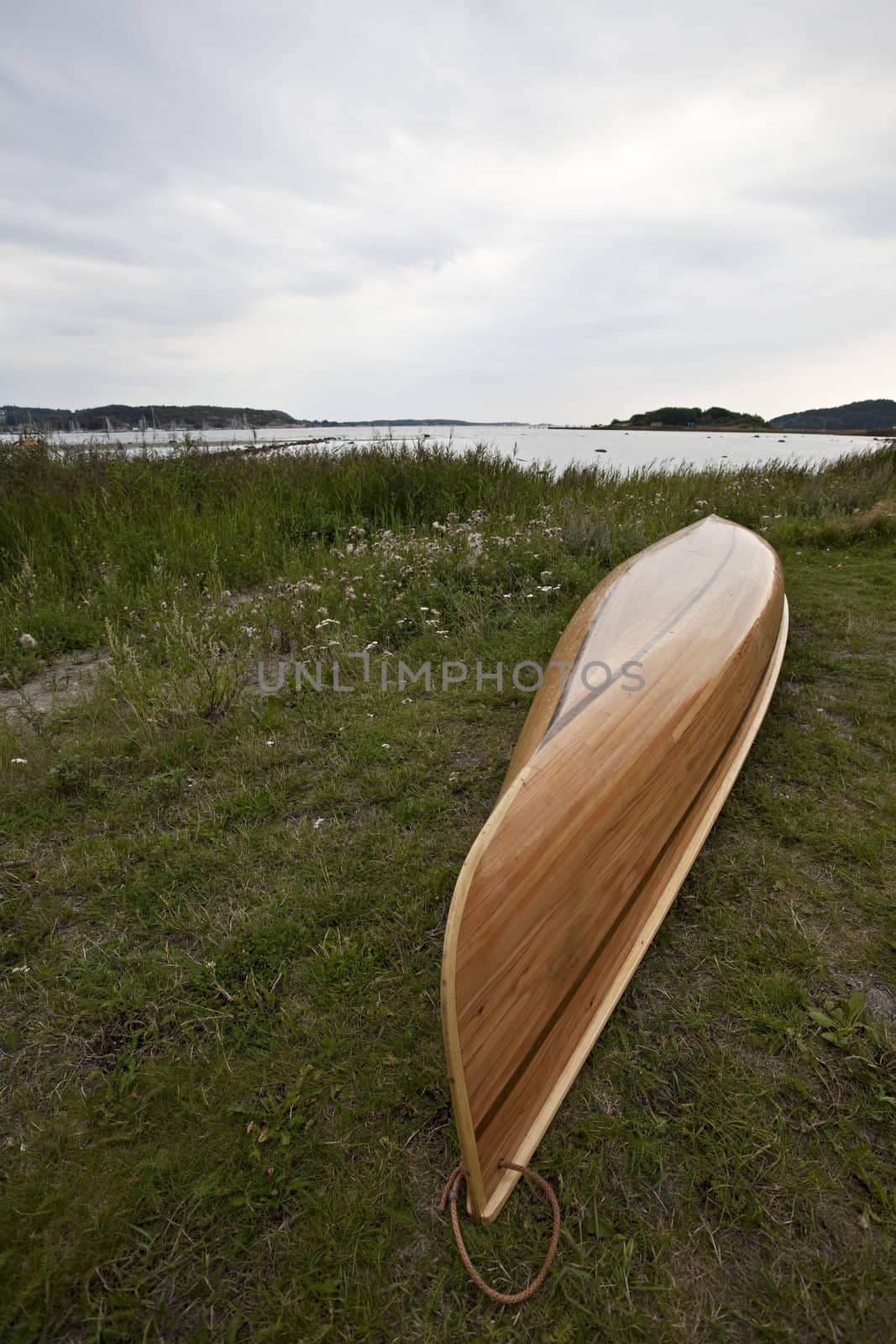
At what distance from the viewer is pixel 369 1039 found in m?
1.68

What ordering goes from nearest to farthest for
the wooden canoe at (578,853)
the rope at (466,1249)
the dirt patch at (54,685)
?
1. the rope at (466,1249)
2. the wooden canoe at (578,853)
3. the dirt patch at (54,685)

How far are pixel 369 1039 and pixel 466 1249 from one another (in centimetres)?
52

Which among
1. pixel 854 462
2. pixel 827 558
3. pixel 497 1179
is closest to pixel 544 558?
pixel 827 558

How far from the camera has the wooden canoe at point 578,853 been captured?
4.42 feet

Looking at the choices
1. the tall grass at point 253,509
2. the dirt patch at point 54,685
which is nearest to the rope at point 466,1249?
the dirt patch at point 54,685

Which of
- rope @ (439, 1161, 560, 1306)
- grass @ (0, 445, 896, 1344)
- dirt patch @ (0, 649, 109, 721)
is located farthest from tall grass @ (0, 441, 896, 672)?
rope @ (439, 1161, 560, 1306)

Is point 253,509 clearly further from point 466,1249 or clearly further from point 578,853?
point 466,1249

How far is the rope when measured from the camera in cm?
119

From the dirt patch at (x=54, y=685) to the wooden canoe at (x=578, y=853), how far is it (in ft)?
9.43

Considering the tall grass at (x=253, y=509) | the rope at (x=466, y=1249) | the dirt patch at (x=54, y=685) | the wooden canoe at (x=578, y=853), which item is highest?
the tall grass at (x=253, y=509)

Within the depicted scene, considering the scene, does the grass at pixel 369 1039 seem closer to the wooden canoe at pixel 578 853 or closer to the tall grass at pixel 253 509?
the wooden canoe at pixel 578 853

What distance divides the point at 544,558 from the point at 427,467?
3.11m

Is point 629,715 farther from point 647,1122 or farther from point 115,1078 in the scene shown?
point 115,1078

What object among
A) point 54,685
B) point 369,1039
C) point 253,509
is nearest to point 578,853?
point 369,1039
